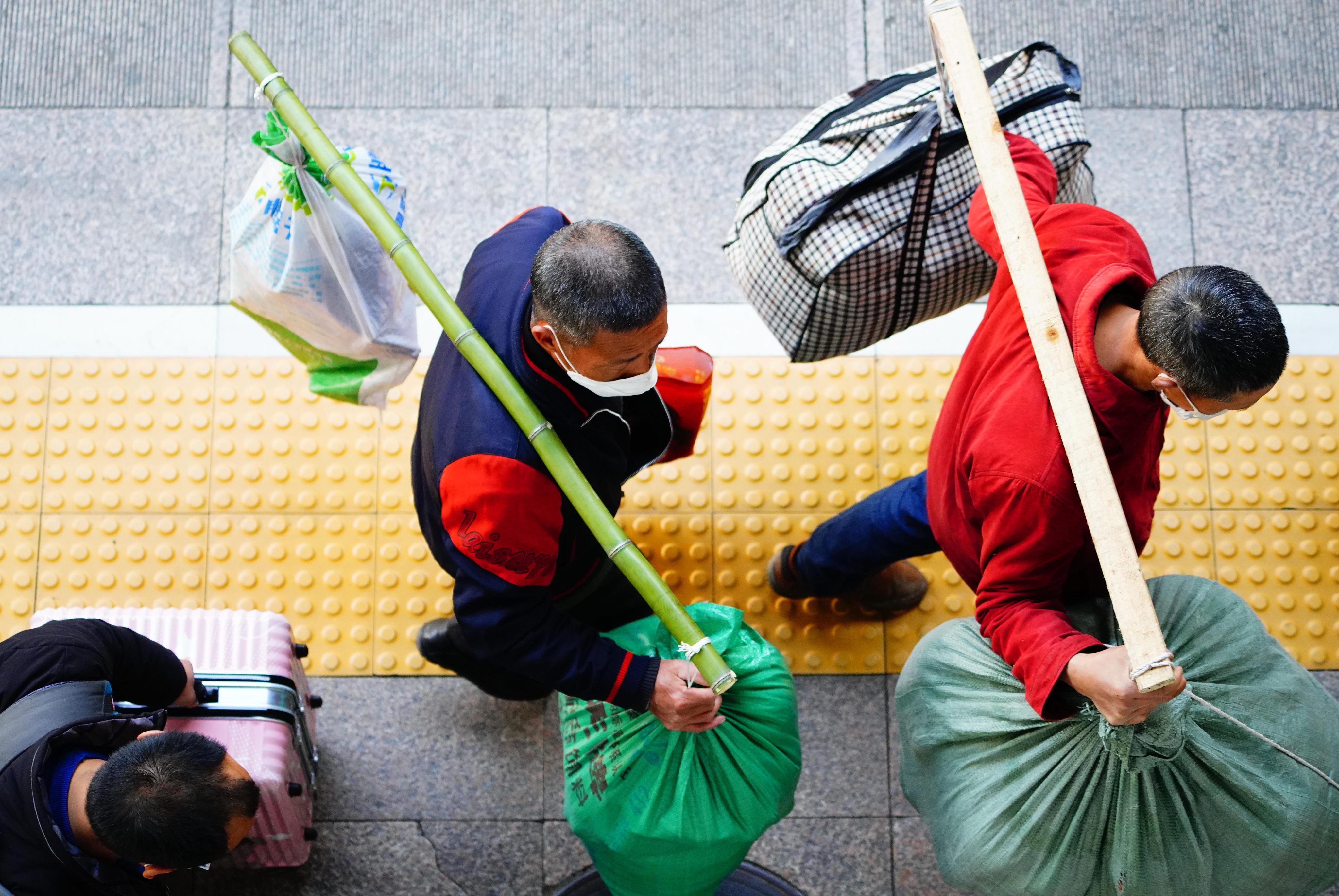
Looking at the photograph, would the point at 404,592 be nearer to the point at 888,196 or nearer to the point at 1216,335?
the point at 888,196

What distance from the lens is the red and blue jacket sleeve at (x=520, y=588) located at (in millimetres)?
1761

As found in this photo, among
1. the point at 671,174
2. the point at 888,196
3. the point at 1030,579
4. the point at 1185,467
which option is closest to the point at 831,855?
the point at 1030,579

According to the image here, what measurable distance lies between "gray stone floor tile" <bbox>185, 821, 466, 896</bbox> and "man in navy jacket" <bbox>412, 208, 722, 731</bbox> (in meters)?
1.04

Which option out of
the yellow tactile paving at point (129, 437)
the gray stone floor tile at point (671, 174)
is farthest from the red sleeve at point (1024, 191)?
the yellow tactile paving at point (129, 437)

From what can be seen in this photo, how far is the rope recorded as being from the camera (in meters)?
1.75

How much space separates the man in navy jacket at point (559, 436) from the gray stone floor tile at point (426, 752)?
85 centimetres

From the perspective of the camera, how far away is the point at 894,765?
281 cm

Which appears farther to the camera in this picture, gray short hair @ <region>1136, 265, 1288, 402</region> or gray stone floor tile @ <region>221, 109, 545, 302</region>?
gray stone floor tile @ <region>221, 109, 545, 302</region>

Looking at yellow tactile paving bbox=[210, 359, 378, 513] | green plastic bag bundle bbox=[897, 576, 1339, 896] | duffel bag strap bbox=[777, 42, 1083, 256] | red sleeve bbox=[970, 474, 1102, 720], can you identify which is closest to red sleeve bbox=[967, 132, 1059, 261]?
duffel bag strap bbox=[777, 42, 1083, 256]

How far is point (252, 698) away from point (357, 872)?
72 centimetres

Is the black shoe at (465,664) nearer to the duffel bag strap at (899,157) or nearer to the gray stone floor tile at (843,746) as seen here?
the gray stone floor tile at (843,746)

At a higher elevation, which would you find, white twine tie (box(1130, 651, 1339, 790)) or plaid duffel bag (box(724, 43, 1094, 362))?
plaid duffel bag (box(724, 43, 1094, 362))

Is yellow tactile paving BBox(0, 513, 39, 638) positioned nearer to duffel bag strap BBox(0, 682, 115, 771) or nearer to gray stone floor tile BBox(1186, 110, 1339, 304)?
duffel bag strap BBox(0, 682, 115, 771)

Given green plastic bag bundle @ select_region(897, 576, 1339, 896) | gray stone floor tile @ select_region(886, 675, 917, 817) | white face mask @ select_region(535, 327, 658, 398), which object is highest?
white face mask @ select_region(535, 327, 658, 398)
